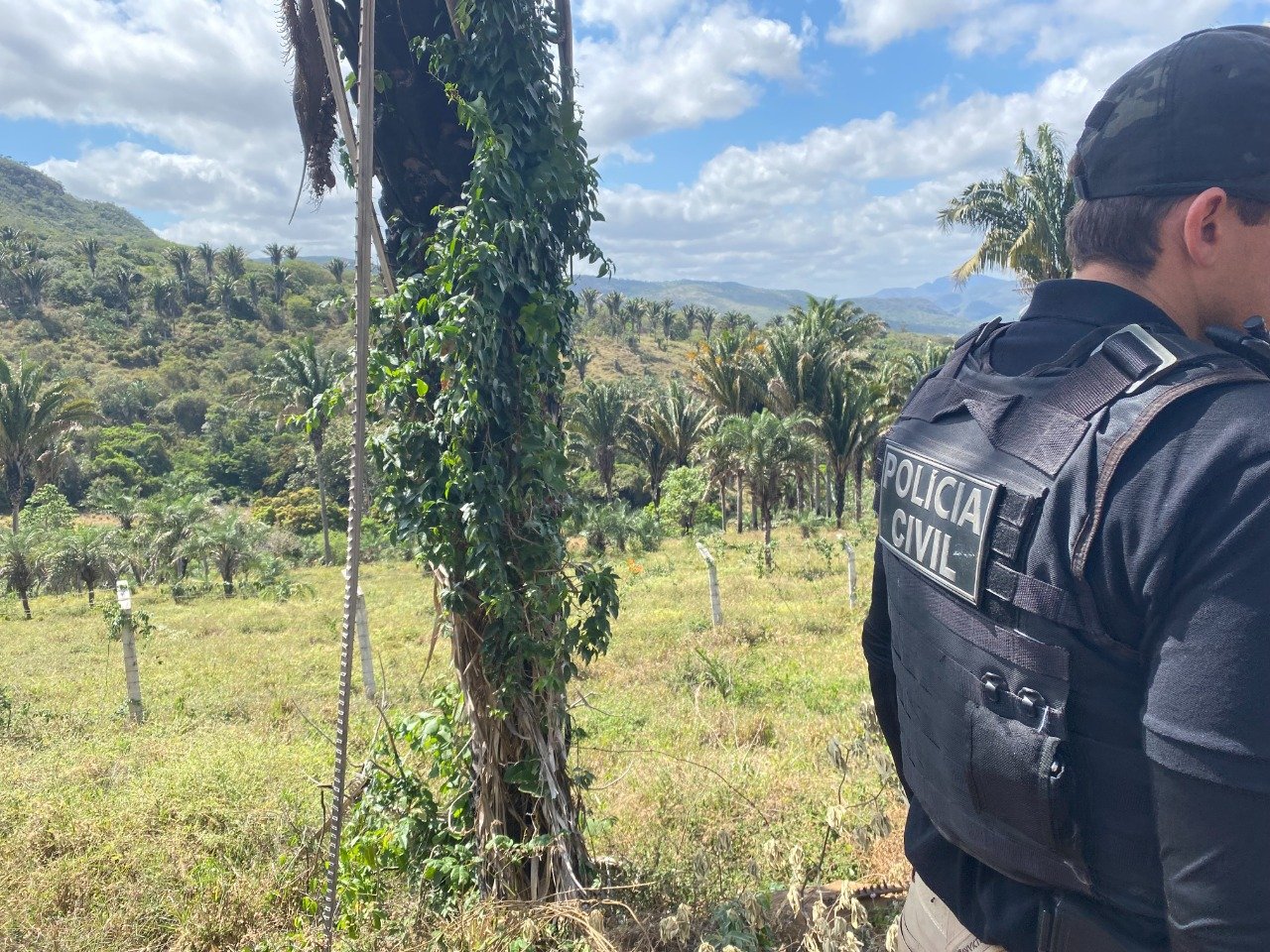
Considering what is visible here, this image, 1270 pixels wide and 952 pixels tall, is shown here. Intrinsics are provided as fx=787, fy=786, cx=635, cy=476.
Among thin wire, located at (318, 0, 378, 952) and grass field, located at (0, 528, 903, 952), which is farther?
grass field, located at (0, 528, 903, 952)

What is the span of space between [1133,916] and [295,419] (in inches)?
117

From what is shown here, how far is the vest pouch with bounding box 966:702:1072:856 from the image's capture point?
1011 mm

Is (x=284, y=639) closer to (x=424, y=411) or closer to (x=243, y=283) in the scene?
(x=424, y=411)

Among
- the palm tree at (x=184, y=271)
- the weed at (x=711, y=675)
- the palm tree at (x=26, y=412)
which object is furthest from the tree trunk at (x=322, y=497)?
the palm tree at (x=184, y=271)

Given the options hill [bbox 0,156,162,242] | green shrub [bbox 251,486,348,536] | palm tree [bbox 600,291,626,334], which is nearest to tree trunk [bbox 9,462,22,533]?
green shrub [bbox 251,486,348,536]

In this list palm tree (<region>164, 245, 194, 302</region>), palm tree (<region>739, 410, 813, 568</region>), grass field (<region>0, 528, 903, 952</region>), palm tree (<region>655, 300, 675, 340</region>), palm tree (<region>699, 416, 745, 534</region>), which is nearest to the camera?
grass field (<region>0, 528, 903, 952</region>)

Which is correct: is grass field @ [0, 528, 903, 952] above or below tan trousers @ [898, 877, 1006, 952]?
below

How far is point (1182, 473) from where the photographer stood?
0.88 metres

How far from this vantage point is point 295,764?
5.41 meters

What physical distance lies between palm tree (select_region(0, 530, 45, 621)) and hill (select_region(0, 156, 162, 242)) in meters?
Answer: 100

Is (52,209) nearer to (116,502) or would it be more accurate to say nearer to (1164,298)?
(116,502)

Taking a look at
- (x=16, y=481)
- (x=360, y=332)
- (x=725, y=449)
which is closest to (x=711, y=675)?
(x=360, y=332)

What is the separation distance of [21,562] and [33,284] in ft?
178

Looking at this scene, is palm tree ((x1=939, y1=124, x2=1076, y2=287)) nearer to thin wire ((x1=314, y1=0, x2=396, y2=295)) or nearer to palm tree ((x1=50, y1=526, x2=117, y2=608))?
thin wire ((x1=314, y1=0, x2=396, y2=295))
